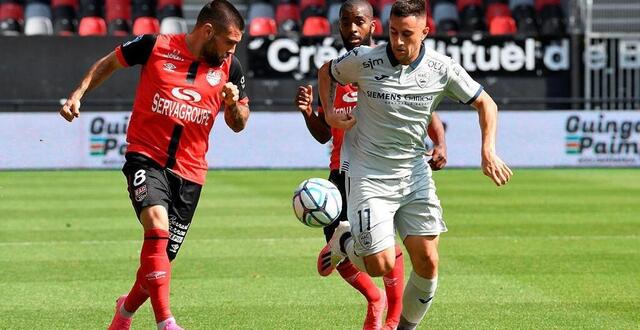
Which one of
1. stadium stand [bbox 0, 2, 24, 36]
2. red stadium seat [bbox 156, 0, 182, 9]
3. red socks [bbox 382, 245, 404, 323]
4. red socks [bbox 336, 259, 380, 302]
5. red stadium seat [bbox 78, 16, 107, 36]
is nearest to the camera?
red socks [bbox 382, 245, 404, 323]

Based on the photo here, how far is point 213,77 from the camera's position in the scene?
26.3 feet

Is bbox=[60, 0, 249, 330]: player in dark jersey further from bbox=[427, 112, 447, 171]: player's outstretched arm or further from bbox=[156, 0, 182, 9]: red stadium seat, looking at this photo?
bbox=[156, 0, 182, 9]: red stadium seat

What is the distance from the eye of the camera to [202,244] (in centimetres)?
1338

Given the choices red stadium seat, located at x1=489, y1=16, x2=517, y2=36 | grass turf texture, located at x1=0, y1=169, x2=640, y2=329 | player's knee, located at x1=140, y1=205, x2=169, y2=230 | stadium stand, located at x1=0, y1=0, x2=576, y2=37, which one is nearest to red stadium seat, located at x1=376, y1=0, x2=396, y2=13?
stadium stand, located at x1=0, y1=0, x2=576, y2=37

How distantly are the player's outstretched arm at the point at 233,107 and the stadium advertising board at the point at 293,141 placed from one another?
16.1 m

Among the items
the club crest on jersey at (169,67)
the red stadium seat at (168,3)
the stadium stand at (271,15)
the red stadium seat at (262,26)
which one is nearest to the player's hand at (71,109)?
the club crest on jersey at (169,67)

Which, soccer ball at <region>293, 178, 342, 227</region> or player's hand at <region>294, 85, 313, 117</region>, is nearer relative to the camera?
soccer ball at <region>293, 178, 342, 227</region>

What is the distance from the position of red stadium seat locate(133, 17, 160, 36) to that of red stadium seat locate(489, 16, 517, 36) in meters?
7.53

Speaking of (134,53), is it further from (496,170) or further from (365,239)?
(496,170)

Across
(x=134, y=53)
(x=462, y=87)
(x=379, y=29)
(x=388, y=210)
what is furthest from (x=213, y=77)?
(x=379, y=29)

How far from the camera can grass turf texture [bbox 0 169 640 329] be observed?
887 cm

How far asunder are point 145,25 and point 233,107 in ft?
68.4

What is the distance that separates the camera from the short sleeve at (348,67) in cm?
758

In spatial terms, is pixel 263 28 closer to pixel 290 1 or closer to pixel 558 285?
pixel 290 1
